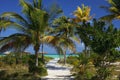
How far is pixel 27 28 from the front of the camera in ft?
71.3

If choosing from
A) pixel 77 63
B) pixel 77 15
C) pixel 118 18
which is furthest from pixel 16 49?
pixel 77 15

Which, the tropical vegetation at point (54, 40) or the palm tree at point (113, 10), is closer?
the tropical vegetation at point (54, 40)

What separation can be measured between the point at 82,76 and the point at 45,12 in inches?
192

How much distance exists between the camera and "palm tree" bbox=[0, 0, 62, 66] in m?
21.2

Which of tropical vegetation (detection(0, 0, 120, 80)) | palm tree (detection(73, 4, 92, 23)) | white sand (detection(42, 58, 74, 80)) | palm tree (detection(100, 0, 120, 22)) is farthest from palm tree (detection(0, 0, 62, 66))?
palm tree (detection(73, 4, 92, 23))

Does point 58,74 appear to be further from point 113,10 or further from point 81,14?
point 81,14

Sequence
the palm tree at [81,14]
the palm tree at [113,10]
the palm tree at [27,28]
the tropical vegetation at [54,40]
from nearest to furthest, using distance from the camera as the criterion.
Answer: the tropical vegetation at [54,40], the palm tree at [27,28], the palm tree at [113,10], the palm tree at [81,14]

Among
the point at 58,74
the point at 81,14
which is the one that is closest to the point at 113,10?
the point at 58,74

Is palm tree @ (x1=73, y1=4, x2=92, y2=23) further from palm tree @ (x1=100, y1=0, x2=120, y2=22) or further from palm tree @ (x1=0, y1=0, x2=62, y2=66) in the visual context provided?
palm tree @ (x1=0, y1=0, x2=62, y2=66)

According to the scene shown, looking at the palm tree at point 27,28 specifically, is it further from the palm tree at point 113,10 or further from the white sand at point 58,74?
the palm tree at point 113,10

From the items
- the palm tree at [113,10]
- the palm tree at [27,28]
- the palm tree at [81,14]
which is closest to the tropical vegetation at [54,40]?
the palm tree at [27,28]

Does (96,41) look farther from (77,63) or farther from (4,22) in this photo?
(4,22)

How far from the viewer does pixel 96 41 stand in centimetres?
1919

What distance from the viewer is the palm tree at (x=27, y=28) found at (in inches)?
835
